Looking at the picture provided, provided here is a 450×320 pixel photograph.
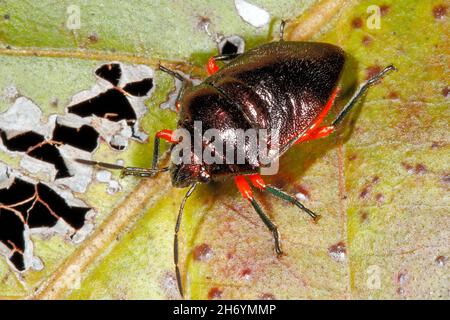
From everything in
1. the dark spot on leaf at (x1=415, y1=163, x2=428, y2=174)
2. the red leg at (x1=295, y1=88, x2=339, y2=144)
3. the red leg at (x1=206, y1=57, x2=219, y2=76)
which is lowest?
the dark spot on leaf at (x1=415, y1=163, x2=428, y2=174)

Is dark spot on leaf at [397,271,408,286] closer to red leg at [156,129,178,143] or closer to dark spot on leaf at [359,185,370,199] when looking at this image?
dark spot on leaf at [359,185,370,199]

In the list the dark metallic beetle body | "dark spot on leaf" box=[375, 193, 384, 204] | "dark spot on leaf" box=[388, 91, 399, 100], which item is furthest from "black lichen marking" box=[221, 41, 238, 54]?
"dark spot on leaf" box=[375, 193, 384, 204]

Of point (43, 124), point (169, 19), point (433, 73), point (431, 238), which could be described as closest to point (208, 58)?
point (169, 19)

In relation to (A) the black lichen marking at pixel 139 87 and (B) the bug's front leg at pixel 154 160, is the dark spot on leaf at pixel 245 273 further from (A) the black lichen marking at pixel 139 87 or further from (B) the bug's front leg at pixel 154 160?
(A) the black lichen marking at pixel 139 87

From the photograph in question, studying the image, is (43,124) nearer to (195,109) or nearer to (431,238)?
(195,109)

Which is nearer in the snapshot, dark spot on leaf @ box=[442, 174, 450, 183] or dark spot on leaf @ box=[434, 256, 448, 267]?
dark spot on leaf @ box=[434, 256, 448, 267]

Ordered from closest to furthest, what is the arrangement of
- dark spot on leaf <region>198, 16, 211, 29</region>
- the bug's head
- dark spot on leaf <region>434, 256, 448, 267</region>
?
dark spot on leaf <region>434, 256, 448, 267</region> → the bug's head → dark spot on leaf <region>198, 16, 211, 29</region>
